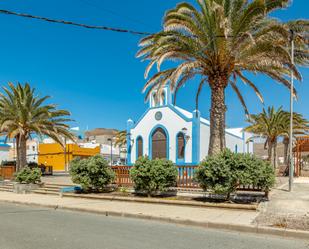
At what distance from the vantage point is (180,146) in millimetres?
27609

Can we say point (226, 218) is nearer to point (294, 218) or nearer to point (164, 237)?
point (294, 218)

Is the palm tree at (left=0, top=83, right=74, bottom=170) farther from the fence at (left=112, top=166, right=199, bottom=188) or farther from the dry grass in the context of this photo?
the dry grass

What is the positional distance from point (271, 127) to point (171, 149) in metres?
9.67

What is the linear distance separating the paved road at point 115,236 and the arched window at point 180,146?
17.7 metres

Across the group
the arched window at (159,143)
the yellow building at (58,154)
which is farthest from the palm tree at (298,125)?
the yellow building at (58,154)

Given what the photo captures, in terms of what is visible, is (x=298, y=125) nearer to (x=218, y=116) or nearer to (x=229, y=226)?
(x=218, y=116)

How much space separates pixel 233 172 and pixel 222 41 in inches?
229

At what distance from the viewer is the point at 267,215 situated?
31.0ft

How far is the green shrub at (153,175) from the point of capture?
43.3ft

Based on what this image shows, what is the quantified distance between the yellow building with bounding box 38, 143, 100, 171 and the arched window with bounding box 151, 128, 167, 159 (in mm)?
27160

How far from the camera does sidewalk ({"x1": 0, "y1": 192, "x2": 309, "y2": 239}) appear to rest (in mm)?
8110

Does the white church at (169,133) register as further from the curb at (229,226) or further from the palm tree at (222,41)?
the curb at (229,226)

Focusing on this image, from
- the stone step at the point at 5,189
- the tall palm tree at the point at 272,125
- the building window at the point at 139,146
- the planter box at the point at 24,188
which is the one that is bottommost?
the stone step at the point at 5,189

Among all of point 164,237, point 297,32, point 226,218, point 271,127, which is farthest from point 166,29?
point 271,127
